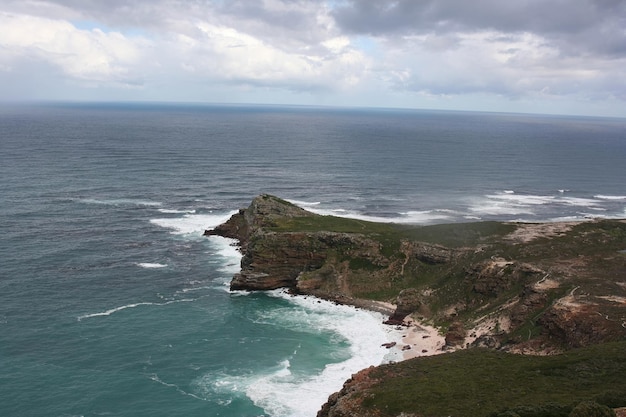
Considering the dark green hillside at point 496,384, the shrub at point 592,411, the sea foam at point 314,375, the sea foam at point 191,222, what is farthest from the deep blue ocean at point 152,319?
the shrub at point 592,411

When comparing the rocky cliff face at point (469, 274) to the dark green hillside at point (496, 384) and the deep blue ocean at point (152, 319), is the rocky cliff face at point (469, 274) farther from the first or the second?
the dark green hillside at point (496, 384)

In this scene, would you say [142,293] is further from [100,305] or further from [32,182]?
[32,182]

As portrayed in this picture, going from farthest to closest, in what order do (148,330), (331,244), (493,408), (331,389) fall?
1. (331,244)
2. (148,330)
3. (331,389)
4. (493,408)

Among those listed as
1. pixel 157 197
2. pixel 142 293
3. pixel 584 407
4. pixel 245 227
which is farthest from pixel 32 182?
pixel 584 407

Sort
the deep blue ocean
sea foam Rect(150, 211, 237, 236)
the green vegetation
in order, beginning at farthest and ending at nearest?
sea foam Rect(150, 211, 237, 236) → the deep blue ocean → the green vegetation

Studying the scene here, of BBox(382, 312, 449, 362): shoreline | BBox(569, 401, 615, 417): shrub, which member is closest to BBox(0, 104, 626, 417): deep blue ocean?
BBox(382, 312, 449, 362): shoreline

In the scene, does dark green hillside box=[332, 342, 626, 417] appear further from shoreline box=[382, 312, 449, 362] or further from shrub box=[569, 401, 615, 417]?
shoreline box=[382, 312, 449, 362]

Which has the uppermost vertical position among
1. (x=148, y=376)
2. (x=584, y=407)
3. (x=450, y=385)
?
(x=584, y=407)
